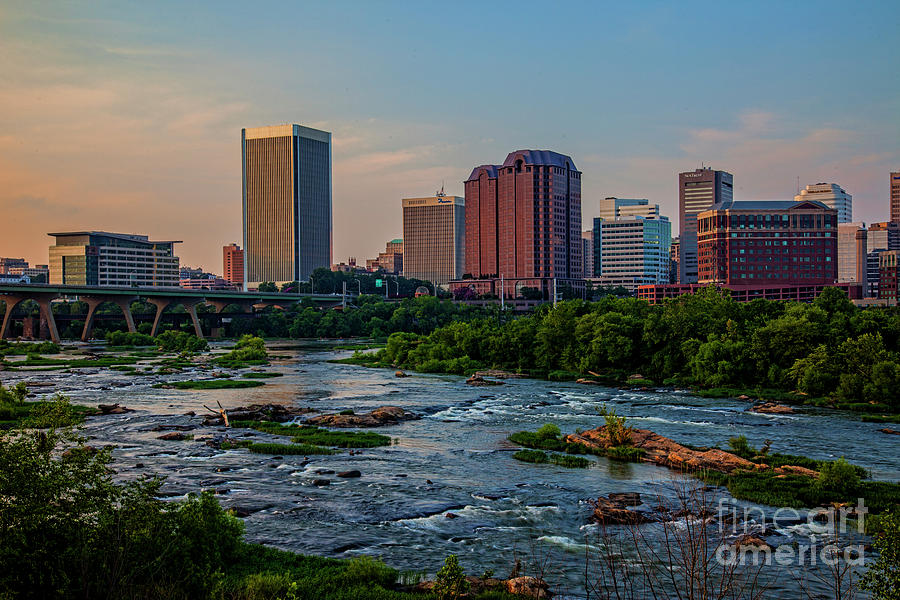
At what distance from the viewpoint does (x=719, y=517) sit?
31562mm

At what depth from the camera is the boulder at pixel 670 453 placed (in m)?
41.1

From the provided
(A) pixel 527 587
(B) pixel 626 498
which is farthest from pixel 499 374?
(A) pixel 527 587

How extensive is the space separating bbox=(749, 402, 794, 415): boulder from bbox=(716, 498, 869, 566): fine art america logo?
28.2 metres

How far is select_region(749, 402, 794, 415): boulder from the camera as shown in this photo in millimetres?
60625

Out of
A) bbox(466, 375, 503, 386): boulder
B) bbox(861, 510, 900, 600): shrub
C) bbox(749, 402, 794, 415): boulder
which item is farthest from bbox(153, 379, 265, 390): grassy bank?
bbox(861, 510, 900, 600): shrub

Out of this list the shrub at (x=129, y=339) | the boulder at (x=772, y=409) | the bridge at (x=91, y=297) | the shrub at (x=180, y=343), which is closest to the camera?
the boulder at (x=772, y=409)

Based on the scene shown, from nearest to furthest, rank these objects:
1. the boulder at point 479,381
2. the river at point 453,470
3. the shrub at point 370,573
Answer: the shrub at point 370,573, the river at point 453,470, the boulder at point 479,381

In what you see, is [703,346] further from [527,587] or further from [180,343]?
[180,343]

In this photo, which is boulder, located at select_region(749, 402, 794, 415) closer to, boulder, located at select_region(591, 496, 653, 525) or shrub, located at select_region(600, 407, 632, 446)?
shrub, located at select_region(600, 407, 632, 446)

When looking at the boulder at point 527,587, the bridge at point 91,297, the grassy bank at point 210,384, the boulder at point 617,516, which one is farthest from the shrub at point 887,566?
the bridge at point 91,297

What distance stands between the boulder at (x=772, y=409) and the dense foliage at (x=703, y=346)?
5.78m

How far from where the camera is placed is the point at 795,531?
30531mm

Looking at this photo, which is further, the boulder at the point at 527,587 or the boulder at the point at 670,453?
the boulder at the point at 670,453

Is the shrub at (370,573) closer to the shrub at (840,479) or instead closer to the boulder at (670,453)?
the boulder at (670,453)
